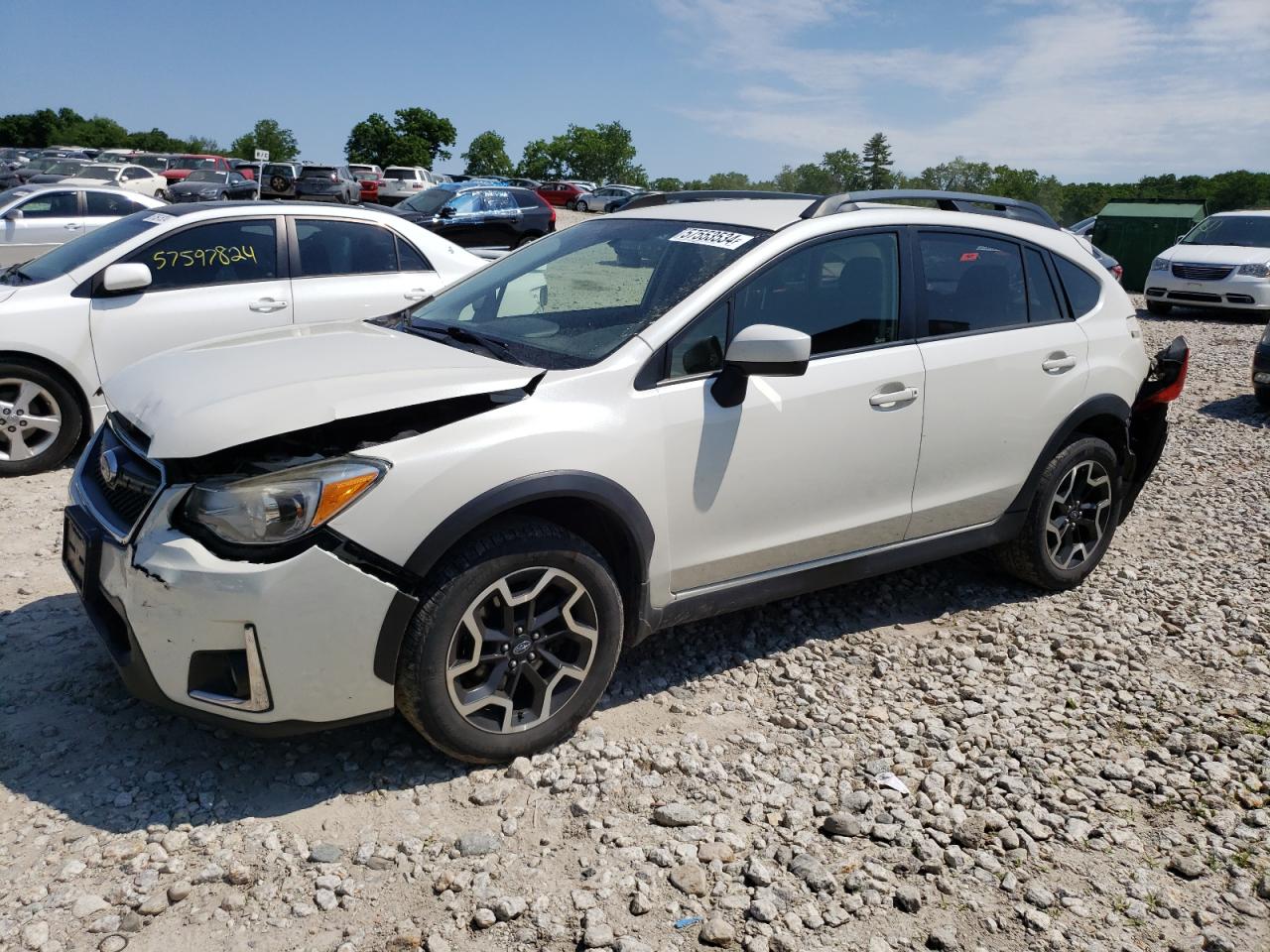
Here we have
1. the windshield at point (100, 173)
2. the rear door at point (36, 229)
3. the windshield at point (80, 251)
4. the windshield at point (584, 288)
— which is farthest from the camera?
the windshield at point (100, 173)

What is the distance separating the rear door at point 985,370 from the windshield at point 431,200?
54.3 ft

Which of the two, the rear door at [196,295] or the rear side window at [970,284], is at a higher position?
the rear side window at [970,284]

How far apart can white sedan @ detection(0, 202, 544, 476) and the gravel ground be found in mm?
2035

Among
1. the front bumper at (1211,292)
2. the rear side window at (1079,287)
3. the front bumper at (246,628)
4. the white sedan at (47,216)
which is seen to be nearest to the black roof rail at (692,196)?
the rear side window at (1079,287)

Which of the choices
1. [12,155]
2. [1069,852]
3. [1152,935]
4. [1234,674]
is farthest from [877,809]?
[12,155]

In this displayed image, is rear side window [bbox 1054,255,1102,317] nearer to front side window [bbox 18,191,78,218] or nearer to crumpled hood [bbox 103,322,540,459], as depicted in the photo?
crumpled hood [bbox 103,322,540,459]

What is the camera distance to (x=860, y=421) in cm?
383

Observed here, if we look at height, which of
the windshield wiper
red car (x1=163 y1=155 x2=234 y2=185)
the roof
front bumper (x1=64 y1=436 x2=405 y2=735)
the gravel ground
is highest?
red car (x1=163 y1=155 x2=234 y2=185)

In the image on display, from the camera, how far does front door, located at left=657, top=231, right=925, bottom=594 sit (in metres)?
3.46

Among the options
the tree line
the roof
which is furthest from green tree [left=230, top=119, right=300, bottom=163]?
the roof

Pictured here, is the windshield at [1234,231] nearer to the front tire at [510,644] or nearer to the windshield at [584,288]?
the windshield at [584,288]

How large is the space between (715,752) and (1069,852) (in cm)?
111

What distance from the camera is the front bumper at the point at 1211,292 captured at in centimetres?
1566

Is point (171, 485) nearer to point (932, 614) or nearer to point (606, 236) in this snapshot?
point (606, 236)
